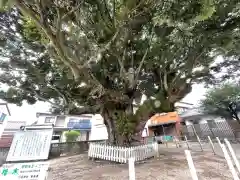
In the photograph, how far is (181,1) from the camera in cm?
414

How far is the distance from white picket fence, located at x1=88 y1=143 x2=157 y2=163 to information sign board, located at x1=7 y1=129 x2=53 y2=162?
9.06 feet

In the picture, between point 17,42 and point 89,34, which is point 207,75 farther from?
point 17,42

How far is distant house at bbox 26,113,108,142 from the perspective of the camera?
69.9ft

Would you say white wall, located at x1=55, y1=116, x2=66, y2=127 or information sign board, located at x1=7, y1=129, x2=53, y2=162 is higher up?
white wall, located at x1=55, y1=116, x2=66, y2=127

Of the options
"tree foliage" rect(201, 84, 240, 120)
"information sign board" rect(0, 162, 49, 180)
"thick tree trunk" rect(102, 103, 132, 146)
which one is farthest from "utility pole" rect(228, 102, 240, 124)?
"information sign board" rect(0, 162, 49, 180)

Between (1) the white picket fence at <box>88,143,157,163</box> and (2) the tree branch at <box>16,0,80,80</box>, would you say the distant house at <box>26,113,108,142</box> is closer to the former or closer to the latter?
(1) the white picket fence at <box>88,143,157,163</box>

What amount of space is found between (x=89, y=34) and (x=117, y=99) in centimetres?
329

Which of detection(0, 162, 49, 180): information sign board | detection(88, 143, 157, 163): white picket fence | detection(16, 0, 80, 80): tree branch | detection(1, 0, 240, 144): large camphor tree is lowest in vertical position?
detection(0, 162, 49, 180): information sign board

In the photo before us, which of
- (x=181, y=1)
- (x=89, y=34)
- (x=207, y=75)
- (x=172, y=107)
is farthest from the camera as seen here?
(x=207, y=75)

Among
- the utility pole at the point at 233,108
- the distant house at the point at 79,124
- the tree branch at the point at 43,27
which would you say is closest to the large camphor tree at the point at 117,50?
the tree branch at the point at 43,27

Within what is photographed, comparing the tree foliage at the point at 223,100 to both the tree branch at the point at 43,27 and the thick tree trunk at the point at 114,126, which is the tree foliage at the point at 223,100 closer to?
the thick tree trunk at the point at 114,126

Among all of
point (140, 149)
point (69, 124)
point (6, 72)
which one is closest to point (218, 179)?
point (140, 149)

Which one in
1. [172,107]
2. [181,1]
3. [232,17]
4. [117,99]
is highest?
[232,17]

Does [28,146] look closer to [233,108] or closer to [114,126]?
[114,126]
